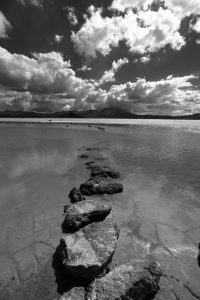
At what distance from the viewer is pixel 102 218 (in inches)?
271

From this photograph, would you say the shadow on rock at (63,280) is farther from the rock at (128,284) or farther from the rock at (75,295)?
the rock at (128,284)

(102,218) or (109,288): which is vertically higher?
(109,288)

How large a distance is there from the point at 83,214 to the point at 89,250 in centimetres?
170

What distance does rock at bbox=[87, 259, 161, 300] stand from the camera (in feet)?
12.3

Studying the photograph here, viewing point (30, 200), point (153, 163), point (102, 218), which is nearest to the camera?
point (102, 218)

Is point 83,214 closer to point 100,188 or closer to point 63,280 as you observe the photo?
point 63,280

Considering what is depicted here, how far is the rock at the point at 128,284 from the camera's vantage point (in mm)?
3742

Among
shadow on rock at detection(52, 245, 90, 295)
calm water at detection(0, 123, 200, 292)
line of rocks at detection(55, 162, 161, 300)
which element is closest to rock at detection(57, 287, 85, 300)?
line of rocks at detection(55, 162, 161, 300)

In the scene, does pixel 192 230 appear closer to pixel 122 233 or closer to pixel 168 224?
pixel 168 224

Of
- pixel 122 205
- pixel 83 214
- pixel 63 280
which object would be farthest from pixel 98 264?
pixel 122 205

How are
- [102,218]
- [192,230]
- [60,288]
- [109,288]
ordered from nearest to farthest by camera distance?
1. [109,288]
2. [60,288]
3. [192,230]
4. [102,218]

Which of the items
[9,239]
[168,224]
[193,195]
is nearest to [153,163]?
[193,195]

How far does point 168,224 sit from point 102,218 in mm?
2461

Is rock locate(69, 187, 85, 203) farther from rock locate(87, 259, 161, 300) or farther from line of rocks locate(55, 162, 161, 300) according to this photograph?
rock locate(87, 259, 161, 300)
